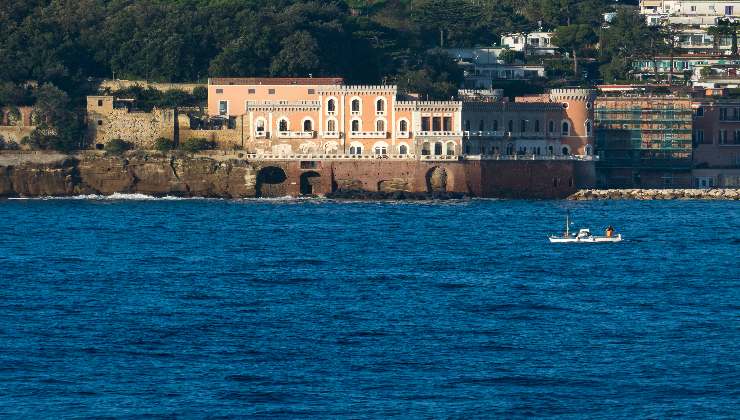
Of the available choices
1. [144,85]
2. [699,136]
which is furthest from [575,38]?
[144,85]

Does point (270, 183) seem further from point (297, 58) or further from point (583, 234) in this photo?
point (583, 234)

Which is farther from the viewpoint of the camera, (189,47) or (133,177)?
(189,47)

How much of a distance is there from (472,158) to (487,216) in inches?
595

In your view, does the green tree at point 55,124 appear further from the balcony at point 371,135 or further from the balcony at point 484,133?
the balcony at point 484,133

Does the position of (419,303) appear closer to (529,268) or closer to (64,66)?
(529,268)

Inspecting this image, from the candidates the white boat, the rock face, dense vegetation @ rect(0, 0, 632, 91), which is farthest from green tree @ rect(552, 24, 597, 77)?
the white boat

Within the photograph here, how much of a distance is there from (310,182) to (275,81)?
1045 centimetres

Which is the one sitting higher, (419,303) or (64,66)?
(64,66)

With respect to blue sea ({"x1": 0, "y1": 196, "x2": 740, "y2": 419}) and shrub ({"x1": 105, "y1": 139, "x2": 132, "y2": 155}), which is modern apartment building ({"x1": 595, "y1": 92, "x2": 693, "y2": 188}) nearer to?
blue sea ({"x1": 0, "y1": 196, "x2": 740, "y2": 419})

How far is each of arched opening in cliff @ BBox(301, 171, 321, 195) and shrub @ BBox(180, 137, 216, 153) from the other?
7.99 m

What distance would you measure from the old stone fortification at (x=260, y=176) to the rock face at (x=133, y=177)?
7cm

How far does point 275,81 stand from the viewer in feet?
499

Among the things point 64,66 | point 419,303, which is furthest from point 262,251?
point 64,66

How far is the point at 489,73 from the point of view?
17850 centimetres
